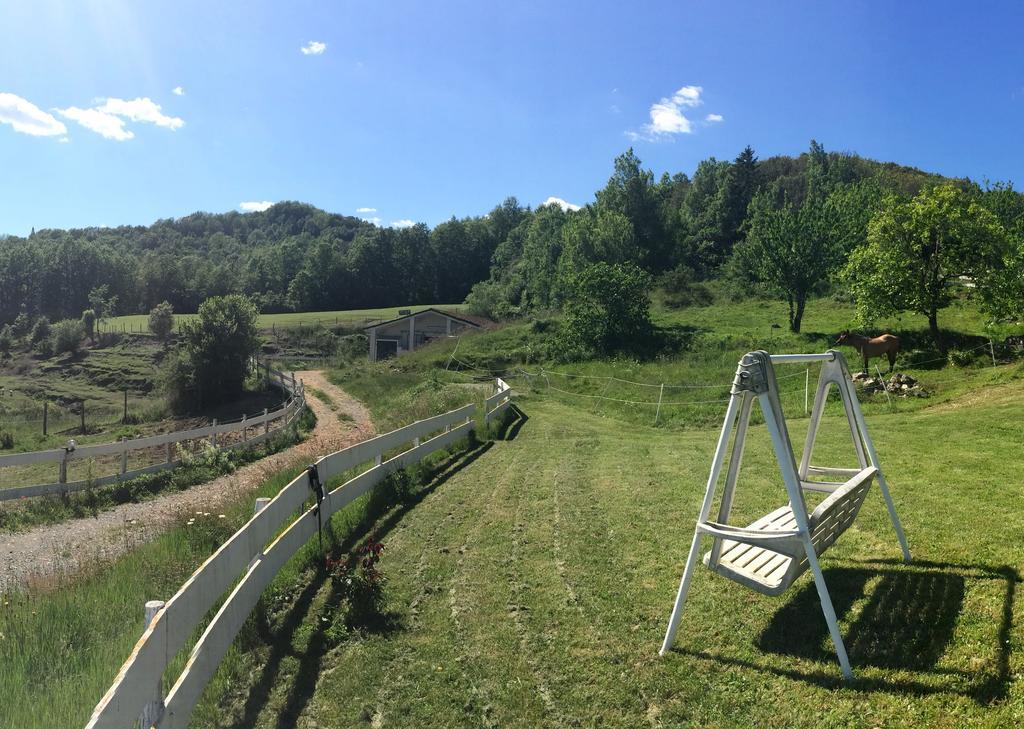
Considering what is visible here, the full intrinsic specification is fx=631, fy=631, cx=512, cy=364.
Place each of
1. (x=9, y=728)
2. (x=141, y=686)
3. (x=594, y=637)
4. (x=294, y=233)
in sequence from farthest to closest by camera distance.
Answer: (x=294, y=233), (x=594, y=637), (x=9, y=728), (x=141, y=686)

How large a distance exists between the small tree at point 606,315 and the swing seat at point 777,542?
3293 centimetres

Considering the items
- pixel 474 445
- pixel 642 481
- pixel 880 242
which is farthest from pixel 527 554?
pixel 880 242

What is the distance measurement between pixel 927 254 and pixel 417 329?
135ft

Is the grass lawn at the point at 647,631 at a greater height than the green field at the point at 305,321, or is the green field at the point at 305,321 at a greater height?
the green field at the point at 305,321

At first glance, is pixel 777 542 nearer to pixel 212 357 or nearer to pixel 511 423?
pixel 511 423

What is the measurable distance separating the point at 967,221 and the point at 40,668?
3039cm

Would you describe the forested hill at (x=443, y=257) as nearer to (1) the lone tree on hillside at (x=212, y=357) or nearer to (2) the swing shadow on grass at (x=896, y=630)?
(1) the lone tree on hillside at (x=212, y=357)

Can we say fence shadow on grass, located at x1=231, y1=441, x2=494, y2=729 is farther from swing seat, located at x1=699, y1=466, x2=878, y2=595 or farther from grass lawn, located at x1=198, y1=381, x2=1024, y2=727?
swing seat, located at x1=699, y1=466, x2=878, y2=595

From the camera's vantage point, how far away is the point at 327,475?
27.0ft

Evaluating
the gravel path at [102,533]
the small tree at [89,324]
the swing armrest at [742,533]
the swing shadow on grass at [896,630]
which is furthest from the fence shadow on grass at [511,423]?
the small tree at [89,324]

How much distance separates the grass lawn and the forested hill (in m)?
65.8

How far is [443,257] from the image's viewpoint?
4695 inches

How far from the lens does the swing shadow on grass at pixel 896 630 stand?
404cm

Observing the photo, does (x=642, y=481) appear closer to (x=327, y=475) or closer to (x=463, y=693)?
(x=327, y=475)
